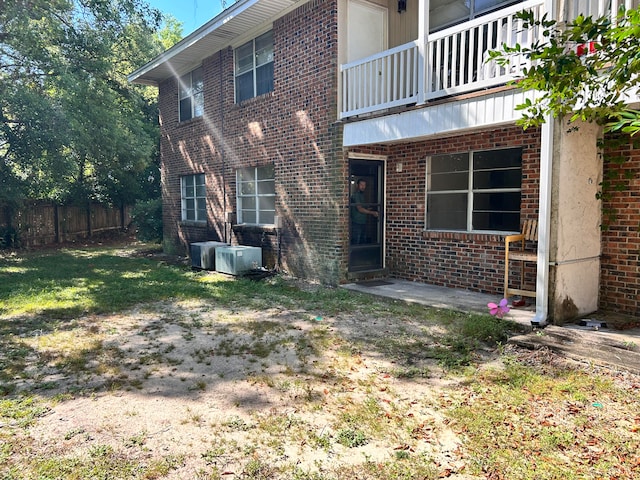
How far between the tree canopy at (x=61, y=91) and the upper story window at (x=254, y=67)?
613 cm

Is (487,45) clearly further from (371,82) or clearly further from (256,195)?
(256,195)

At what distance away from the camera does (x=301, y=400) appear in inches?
150

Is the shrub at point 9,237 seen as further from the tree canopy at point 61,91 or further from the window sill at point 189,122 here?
the window sill at point 189,122

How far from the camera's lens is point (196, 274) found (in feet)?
36.1

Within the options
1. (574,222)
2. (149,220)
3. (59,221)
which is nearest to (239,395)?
(574,222)

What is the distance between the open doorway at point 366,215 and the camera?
8.91 meters

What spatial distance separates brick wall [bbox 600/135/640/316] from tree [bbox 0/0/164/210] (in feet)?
→ 47.0

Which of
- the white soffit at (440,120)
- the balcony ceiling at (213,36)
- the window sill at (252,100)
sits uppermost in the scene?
the balcony ceiling at (213,36)

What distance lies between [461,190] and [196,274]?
258 inches

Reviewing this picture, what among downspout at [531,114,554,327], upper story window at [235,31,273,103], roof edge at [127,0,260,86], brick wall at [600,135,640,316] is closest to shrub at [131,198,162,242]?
roof edge at [127,0,260,86]

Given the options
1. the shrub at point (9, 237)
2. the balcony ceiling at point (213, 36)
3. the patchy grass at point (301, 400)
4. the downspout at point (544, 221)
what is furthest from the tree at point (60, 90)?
the downspout at point (544, 221)

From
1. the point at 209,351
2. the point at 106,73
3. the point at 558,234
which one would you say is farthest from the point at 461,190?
the point at 106,73

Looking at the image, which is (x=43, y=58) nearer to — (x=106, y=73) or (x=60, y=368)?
(x=106, y=73)

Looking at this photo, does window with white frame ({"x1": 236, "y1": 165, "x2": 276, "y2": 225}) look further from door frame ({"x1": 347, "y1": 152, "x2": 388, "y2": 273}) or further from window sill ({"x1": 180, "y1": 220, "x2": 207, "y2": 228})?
door frame ({"x1": 347, "y1": 152, "x2": 388, "y2": 273})
